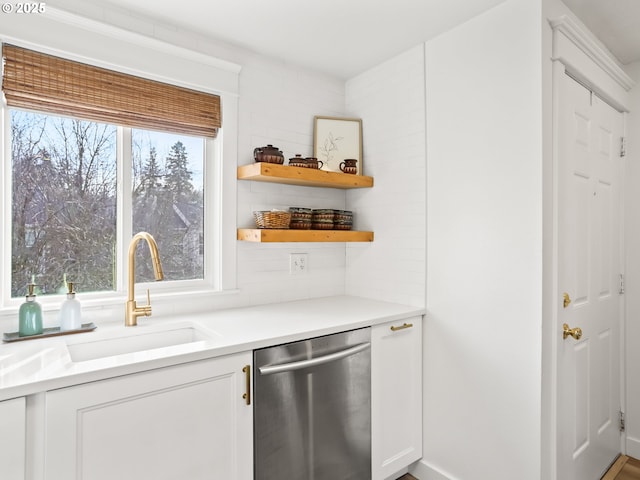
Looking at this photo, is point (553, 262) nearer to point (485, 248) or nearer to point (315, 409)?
point (485, 248)

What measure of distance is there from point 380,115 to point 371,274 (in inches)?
39.9

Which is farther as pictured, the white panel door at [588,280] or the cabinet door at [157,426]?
the white panel door at [588,280]

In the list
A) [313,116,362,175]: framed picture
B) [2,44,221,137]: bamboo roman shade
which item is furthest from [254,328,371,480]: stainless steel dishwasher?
[2,44,221,137]: bamboo roman shade

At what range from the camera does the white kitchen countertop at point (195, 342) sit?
118 centimetres

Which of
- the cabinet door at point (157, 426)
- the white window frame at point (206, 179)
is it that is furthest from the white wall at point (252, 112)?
the cabinet door at point (157, 426)

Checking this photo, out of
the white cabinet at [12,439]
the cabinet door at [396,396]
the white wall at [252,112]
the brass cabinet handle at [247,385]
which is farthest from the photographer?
the cabinet door at [396,396]

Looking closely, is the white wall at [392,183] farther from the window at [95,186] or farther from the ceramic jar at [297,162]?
the window at [95,186]

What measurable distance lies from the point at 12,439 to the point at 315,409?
107cm

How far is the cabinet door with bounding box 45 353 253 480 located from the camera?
1.17 metres

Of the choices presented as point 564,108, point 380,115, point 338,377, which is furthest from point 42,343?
point 564,108

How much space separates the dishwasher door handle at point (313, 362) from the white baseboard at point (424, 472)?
2.71 ft

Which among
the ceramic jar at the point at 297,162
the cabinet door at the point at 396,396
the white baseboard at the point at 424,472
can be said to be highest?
the ceramic jar at the point at 297,162

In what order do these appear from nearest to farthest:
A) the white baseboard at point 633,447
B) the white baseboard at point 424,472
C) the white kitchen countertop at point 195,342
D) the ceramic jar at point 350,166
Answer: the white kitchen countertop at point 195,342, the white baseboard at point 424,472, the white baseboard at point 633,447, the ceramic jar at point 350,166

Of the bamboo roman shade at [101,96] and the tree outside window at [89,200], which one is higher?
the bamboo roman shade at [101,96]
